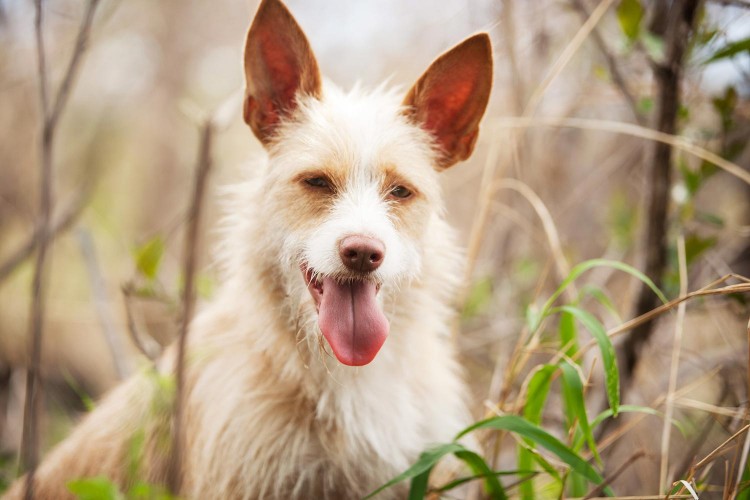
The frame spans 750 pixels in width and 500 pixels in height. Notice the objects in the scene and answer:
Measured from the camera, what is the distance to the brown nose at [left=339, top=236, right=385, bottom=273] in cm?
162

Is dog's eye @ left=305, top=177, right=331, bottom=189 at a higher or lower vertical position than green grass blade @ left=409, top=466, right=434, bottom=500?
higher

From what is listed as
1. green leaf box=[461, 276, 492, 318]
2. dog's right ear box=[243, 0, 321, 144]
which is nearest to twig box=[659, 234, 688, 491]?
green leaf box=[461, 276, 492, 318]

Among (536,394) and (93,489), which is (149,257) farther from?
(536,394)

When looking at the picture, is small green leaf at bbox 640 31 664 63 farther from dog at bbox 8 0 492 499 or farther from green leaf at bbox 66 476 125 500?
green leaf at bbox 66 476 125 500

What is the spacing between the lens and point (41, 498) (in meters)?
2.11

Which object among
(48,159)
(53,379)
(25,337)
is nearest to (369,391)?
(48,159)

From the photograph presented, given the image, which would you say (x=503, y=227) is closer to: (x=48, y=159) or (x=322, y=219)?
(x=322, y=219)

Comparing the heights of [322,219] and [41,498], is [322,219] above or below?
above

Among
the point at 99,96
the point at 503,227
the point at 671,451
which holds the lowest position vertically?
the point at 671,451

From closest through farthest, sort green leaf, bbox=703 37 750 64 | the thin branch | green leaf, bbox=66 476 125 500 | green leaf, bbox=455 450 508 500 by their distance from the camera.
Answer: green leaf, bbox=66 476 125 500
the thin branch
green leaf, bbox=455 450 508 500
green leaf, bbox=703 37 750 64

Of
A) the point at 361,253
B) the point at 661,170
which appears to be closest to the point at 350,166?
the point at 361,253

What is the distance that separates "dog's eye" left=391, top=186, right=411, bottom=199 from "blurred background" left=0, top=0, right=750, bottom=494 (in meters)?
0.63

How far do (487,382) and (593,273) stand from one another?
120cm

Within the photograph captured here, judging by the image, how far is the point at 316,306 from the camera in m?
1.83
